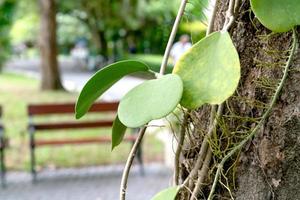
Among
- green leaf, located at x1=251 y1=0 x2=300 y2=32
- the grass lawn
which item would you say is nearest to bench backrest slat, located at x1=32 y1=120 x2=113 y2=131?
the grass lawn

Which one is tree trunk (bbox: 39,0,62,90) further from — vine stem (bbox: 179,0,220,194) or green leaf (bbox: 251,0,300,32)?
green leaf (bbox: 251,0,300,32)

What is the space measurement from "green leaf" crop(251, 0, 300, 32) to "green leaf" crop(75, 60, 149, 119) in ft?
0.66

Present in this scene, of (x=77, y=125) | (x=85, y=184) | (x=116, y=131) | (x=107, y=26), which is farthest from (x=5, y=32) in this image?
(x=116, y=131)

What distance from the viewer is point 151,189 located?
5219mm

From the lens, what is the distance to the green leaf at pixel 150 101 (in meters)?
0.77

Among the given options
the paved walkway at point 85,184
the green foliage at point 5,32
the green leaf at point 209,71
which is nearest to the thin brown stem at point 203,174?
the green leaf at point 209,71

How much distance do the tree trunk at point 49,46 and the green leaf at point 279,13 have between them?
1277 centimetres

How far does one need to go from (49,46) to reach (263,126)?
12862 mm

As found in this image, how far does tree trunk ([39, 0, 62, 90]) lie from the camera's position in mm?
13211

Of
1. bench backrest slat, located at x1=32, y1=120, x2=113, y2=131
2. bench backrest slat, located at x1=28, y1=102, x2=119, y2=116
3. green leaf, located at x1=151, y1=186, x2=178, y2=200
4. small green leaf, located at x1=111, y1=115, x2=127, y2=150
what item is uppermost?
small green leaf, located at x1=111, y1=115, x2=127, y2=150

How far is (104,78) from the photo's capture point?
2.87 ft

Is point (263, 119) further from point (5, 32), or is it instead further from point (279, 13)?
point (5, 32)

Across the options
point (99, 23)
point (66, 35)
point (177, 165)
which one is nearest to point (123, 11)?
point (99, 23)

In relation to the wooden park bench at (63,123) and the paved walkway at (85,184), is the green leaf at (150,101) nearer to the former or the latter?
the paved walkway at (85,184)
